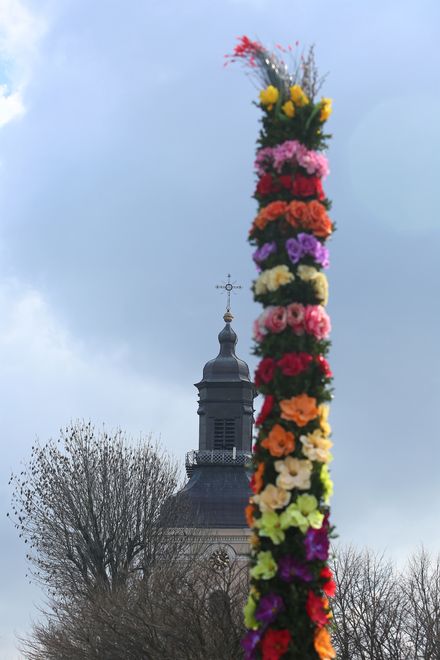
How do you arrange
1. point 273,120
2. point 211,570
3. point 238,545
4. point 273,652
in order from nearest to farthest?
point 273,652 → point 273,120 → point 211,570 → point 238,545

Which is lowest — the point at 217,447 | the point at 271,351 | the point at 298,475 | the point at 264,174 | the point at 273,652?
the point at 273,652

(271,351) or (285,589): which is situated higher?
(271,351)

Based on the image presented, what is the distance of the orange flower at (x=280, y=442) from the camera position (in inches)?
695

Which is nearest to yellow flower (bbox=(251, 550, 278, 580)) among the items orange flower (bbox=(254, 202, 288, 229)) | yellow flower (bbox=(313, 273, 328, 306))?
yellow flower (bbox=(313, 273, 328, 306))

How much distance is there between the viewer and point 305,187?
1891 cm

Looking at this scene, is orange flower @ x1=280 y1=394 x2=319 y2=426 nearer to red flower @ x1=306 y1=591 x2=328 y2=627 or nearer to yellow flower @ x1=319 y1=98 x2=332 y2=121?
red flower @ x1=306 y1=591 x2=328 y2=627

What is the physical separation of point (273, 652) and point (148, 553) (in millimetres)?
38573

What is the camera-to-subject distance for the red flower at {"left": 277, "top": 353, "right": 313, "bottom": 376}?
17.9m

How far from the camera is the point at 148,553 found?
55.1 m

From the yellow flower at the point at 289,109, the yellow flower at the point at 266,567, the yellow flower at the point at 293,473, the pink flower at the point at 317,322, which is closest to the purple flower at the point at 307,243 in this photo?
the pink flower at the point at 317,322

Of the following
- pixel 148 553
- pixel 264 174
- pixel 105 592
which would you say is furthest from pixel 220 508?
pixel 264 174

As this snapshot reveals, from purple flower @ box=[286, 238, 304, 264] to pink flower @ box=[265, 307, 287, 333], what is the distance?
0.81m

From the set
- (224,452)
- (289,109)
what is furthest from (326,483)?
(224,452)

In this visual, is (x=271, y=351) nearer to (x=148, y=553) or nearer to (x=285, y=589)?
(x=285, y=589)
